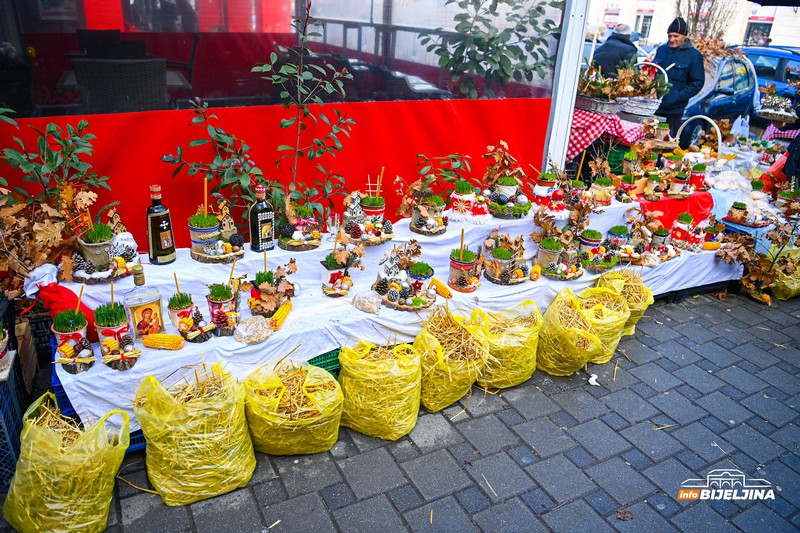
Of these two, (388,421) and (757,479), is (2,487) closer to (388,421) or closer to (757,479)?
(388,421)

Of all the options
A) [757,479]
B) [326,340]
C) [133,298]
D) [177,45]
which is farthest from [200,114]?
[757,479]

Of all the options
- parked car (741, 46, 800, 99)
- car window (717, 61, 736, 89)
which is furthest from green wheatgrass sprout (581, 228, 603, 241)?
parked car (741, 46, 800, 99)

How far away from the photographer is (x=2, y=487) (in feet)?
9.55

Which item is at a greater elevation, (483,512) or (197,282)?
(197,282)

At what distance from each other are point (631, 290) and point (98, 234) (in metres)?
3.92

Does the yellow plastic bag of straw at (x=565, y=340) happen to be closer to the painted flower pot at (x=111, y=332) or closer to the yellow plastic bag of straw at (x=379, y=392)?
the yellow plastic bag of straw at (x=379, y=392)

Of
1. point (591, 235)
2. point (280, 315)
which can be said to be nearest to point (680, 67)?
point (591, 235)

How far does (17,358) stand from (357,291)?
2075 millimetres

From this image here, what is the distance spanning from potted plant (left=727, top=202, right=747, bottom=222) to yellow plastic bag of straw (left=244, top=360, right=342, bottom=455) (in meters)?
4.68

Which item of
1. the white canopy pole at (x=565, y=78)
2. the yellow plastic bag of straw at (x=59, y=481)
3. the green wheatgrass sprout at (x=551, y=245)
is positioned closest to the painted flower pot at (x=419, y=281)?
the green wheatgrass sprout at (x=551, y=245)

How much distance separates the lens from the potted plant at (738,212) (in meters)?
5.77

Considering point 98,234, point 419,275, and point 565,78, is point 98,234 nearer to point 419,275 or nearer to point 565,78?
point 419,275

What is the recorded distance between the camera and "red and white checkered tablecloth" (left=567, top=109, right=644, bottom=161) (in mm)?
5855

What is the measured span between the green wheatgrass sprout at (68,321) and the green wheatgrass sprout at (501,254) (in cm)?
275
